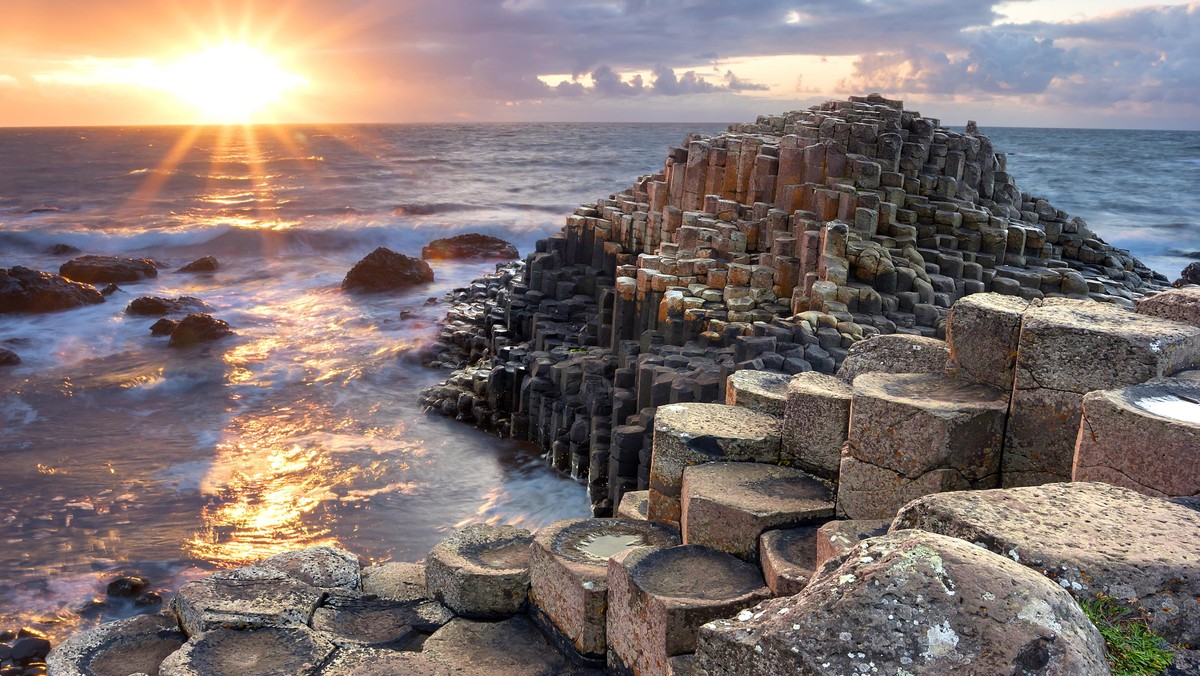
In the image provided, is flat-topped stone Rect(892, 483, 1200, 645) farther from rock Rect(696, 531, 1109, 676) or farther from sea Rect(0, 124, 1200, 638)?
sea Rect(0, 124, 1200, 638)

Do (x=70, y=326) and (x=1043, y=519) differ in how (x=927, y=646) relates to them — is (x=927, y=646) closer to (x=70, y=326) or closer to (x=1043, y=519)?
(x=1043, y=519)

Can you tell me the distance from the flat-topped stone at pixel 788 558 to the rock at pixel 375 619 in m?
2.22

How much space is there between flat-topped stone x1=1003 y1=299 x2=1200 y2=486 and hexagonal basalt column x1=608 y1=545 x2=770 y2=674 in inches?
62.2

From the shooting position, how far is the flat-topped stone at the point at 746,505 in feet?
17.4

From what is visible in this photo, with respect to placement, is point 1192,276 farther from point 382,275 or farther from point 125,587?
point 125,587

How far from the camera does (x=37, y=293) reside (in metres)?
21.7

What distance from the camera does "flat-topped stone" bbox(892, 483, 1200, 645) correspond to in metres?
3.04

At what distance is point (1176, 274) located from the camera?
960 inches

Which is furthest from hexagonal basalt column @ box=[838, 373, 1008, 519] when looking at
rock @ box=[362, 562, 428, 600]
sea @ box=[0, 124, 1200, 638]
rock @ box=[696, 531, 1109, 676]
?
sea @ box=[0, 124, 1200, 638]

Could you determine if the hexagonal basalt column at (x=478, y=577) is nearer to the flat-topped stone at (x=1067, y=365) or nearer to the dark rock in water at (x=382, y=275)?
the flat-topped stone at (x=1067, y=365)

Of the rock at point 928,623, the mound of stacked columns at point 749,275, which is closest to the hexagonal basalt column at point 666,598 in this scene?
the rock at point 928,623

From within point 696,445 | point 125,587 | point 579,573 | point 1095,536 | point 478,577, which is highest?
point 1095,536

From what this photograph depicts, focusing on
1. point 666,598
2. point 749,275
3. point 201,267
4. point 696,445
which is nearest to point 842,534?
point 666,598

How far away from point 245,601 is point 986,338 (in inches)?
191
